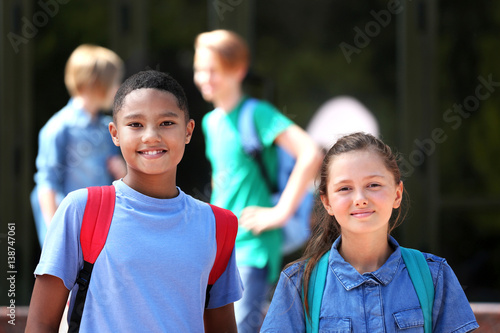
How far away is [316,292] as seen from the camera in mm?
1878

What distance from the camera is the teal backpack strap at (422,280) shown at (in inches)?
72.3

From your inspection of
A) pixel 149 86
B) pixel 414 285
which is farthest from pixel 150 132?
pixel 414 285

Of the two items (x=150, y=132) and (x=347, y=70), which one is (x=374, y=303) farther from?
(x=347, y=70)

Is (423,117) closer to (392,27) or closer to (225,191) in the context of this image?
(392,27)

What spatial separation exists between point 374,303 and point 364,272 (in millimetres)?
106

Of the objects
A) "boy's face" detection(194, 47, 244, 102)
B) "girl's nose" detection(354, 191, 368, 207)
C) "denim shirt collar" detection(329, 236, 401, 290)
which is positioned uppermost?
"boy's face" detection(194, 47, 244, 102)

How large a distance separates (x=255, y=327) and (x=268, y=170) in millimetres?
853

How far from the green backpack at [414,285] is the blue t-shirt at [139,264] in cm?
29

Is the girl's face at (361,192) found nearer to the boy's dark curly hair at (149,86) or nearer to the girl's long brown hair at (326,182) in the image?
the girl's long brown hair at (326,182)

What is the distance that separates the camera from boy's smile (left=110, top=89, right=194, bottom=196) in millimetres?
1837

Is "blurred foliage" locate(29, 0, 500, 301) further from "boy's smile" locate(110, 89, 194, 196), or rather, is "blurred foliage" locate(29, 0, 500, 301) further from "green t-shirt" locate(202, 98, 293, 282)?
"boy's smile" locate(110, 89, 194, 196)

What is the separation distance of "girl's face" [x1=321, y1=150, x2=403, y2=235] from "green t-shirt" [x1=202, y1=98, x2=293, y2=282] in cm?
152

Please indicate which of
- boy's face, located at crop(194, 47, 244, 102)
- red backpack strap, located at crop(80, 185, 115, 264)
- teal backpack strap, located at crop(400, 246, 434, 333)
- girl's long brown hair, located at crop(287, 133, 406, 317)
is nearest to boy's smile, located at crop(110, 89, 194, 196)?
red backpack strap, located at crop(80, 185, 115, 264)

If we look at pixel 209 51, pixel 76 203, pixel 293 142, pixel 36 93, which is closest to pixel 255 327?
pixel 293 142
